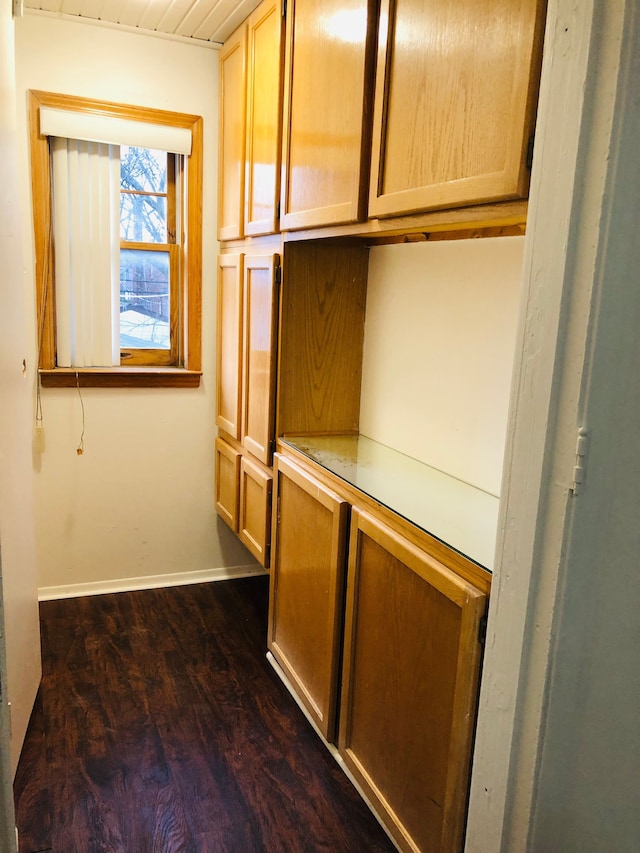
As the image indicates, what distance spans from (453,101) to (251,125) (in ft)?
4.27

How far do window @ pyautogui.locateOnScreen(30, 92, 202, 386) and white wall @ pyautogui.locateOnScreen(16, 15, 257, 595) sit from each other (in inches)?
2.2

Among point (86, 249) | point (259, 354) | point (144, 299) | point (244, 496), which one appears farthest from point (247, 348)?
point (86, 249)

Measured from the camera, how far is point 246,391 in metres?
2.56

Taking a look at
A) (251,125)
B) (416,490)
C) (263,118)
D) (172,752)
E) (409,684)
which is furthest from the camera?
(251,125)

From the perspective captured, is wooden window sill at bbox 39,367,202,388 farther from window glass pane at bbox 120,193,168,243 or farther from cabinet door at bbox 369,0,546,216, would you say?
cabinet door at bbox 369,0,546,216

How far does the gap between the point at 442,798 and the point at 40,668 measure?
4.87 ft

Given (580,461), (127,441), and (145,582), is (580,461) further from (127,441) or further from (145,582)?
(145,582)

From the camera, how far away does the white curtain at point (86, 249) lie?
2.66 meters

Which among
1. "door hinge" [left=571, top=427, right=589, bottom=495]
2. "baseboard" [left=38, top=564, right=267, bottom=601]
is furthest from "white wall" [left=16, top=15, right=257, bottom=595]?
"door hinge" [left=571, top=427, right=589, bottom=495]

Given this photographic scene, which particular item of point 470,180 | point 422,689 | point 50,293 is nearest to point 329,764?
point 422,689

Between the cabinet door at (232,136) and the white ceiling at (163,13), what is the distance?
0.07 metres

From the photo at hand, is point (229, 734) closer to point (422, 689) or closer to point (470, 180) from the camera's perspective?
point (422, 689)

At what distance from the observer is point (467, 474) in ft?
6.02

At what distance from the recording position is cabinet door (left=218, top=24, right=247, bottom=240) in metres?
2.51
